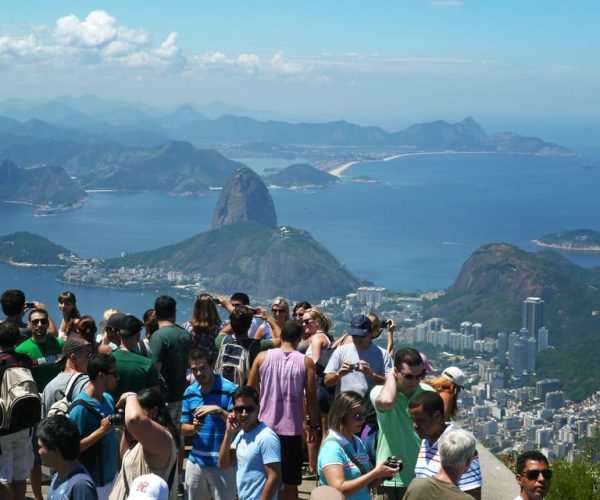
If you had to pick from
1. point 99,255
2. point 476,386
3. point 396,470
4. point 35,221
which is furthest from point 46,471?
point 35,221

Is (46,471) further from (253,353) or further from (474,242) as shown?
(474,242)

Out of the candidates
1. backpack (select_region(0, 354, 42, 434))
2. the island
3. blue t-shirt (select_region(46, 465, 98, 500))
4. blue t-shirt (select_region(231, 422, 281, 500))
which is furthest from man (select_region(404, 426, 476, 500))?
the island

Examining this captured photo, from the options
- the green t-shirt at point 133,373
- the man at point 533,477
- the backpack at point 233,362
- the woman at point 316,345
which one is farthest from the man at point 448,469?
the woman at point 316,345

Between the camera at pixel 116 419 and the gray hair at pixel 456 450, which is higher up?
the gray hair at pixel 456 450

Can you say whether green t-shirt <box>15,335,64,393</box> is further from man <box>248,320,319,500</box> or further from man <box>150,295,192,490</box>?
man <box>248,320,319,500</box>

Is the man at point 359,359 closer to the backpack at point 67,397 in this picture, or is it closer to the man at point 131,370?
the man at point 131,370

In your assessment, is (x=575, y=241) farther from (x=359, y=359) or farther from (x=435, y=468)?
(x=435, y=468)
